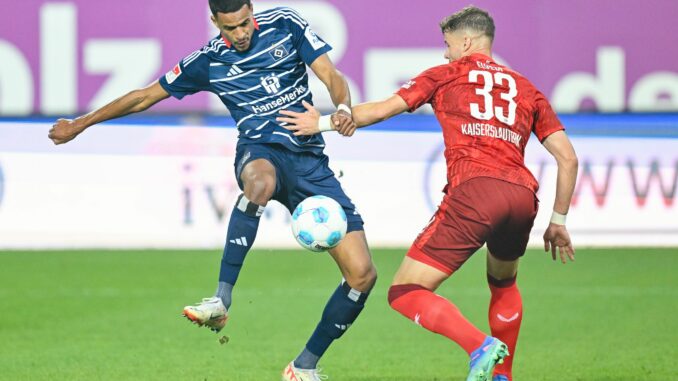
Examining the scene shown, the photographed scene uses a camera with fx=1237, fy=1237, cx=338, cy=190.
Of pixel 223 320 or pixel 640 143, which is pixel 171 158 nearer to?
pixel 640 143

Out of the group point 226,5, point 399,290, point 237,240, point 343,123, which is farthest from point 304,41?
point 399,290

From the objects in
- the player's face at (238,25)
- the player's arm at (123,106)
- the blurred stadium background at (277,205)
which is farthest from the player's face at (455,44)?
the blurred stadium background at (277,205)

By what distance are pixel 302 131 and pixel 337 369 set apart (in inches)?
73.3

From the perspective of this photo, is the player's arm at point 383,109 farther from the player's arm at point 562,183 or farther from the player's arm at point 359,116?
the player's arm at point 562,183

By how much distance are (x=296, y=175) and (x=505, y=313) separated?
52.7 inches

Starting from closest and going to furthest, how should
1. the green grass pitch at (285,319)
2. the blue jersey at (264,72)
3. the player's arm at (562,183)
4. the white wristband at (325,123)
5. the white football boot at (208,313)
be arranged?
the player's arm at (562,183), the white football boot at (208,313), the white wristband at (325,123), the blue jersey at (264,72), the green grass pitch at (285,319)

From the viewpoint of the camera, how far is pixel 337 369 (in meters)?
7.45

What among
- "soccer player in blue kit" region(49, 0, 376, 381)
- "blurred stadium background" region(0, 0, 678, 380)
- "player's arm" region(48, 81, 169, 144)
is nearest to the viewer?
"soccer player in blue kit" region(49, 0, 376, 381)

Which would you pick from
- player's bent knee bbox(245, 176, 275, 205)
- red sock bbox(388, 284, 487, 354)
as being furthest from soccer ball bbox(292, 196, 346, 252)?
red sock bbox(388, 284, 487, 354)

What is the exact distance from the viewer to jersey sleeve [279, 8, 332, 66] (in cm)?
666

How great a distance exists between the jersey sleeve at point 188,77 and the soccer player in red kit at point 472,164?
1.09m

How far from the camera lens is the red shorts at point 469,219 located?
18.9ft

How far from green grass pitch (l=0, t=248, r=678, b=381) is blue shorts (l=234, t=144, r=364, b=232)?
1.05 metres

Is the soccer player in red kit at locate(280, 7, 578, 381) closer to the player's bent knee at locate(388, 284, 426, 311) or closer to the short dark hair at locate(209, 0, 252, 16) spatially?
the player's bent knee at locate(388, 284, 426, 311)
